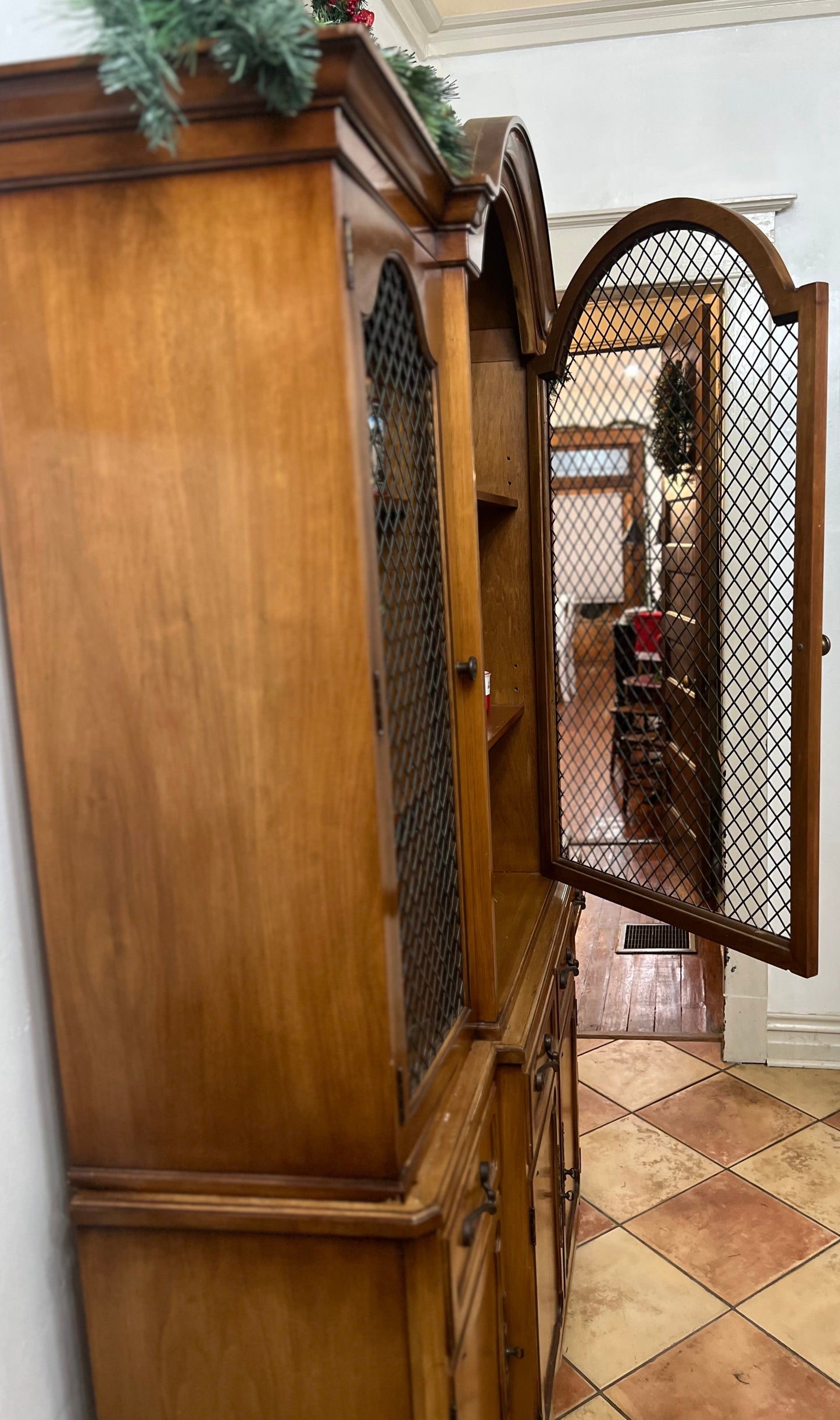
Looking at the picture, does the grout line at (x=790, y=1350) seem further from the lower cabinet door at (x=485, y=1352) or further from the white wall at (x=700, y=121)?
the white wall at (x=700, y=121)

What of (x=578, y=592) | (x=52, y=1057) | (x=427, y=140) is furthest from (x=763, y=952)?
(x=578, y=592)

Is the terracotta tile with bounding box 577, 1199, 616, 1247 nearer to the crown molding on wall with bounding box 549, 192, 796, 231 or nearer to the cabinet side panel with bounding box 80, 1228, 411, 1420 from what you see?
the cabinet side panel with bounding box 80, 1228, 411, 1420

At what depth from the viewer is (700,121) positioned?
3152 mm

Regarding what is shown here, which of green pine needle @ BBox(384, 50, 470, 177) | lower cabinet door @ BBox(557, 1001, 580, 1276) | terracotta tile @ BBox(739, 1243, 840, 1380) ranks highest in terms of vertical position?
green pine needle @ BBox(384, 50, 470, 177)

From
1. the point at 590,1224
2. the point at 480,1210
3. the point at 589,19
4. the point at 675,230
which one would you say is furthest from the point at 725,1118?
the point at 589,19

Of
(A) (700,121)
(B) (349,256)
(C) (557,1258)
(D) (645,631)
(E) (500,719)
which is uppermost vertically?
(A) (700,121)

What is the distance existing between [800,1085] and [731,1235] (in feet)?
2.80

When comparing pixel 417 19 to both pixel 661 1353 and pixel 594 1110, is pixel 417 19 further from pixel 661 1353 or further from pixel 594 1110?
pixel 661 1353

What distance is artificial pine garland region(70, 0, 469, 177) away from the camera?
947 mm

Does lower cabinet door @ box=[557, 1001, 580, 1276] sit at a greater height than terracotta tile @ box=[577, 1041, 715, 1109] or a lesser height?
greater

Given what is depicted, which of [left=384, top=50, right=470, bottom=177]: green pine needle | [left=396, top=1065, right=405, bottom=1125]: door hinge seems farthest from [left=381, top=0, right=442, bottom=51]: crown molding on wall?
[left=396, top=1065, right=405, bottom=1125]: door hinge

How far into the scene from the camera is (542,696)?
2.36 metres

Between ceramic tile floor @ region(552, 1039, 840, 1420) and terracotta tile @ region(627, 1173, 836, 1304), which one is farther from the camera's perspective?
terracotta tile @ region(627, 1173, 836, 1304)

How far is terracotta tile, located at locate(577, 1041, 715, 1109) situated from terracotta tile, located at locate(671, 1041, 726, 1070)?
2cm
